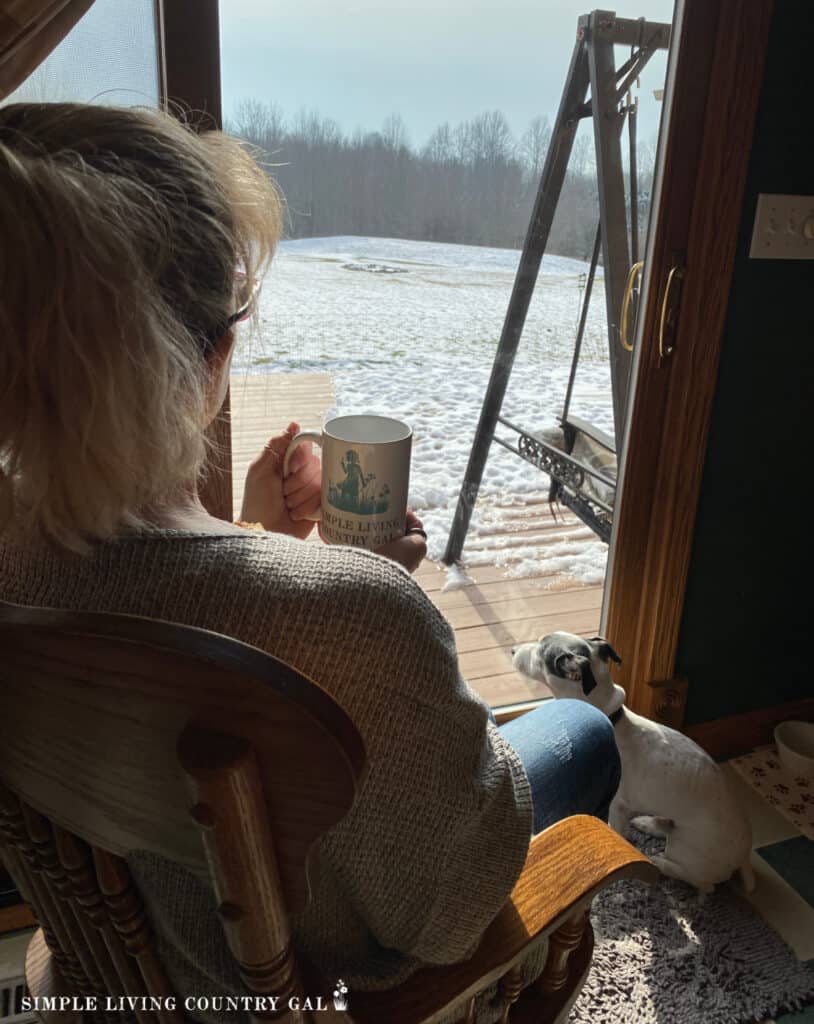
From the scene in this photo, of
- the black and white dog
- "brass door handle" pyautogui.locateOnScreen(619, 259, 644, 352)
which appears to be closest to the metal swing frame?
"brass door handle" pyautogui.locateOnScreen(619, 259, 644, 352)

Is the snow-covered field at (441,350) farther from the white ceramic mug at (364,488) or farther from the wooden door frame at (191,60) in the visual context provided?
the white ceramic mug at (364,488)

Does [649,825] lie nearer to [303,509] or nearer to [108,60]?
[303,509]

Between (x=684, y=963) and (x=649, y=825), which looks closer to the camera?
(x=684, y=963)

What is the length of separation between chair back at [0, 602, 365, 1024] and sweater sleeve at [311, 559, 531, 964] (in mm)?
95

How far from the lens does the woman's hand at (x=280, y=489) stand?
0.94 m

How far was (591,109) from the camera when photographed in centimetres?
141

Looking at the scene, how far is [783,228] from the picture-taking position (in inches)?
55.6

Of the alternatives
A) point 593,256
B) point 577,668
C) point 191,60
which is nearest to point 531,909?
point 577,668

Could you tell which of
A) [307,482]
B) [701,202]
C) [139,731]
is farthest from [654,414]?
[139,731]

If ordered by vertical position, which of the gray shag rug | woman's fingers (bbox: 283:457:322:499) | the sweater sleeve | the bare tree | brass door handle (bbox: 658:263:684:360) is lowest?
the gray shag rug

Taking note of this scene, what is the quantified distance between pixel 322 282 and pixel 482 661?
2.94 feet

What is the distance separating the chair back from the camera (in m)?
0.39

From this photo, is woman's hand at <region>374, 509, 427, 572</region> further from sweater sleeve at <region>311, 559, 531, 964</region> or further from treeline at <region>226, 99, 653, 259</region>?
treeline at <region>226, 99, 653, 259</region>

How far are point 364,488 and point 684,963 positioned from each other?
105 centimetres
